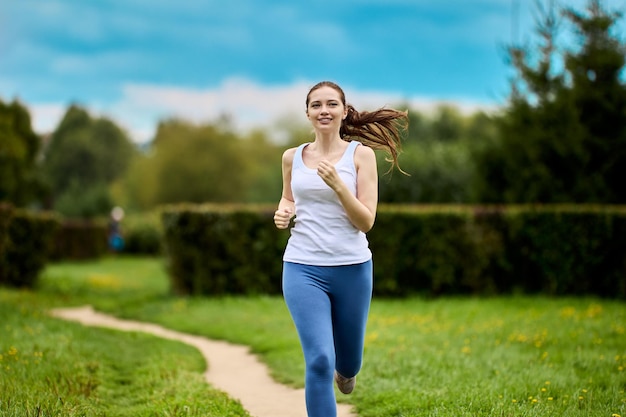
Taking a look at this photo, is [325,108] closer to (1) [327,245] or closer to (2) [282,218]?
(2) [282,218]

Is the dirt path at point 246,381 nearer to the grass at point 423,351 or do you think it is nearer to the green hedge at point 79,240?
the grass at point 423,351

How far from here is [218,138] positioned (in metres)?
51.9

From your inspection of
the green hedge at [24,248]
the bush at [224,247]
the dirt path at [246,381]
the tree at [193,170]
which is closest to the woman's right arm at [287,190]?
the dirt path at [246,381]

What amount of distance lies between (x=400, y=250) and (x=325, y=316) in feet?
36.1

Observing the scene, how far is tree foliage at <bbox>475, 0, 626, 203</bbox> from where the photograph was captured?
1691 cm

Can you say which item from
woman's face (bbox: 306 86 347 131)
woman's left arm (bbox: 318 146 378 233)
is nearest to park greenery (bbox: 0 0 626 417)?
woman's left arm (bbox: 318 146 378 233)

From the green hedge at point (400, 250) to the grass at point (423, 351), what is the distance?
793 mm

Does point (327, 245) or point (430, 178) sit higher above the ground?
point (430, 178)

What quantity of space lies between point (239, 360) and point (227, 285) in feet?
21.6

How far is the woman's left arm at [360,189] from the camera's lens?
13.5 ft

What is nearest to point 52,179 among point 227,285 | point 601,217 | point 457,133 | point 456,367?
point 457,133

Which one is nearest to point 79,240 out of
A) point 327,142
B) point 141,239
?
point 141,239

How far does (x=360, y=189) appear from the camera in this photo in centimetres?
442

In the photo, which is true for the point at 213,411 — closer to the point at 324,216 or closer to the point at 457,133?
the point at 324,216
